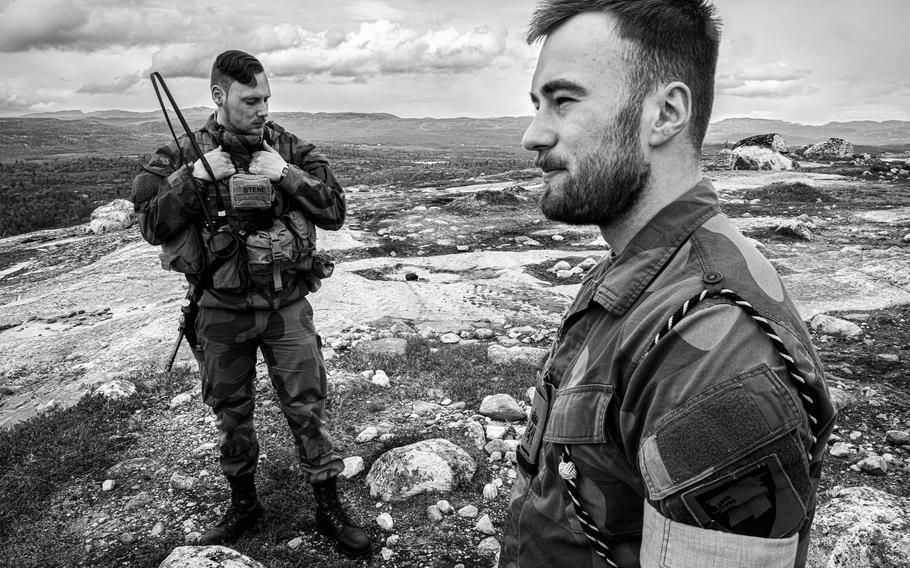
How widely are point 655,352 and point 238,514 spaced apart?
128 inches

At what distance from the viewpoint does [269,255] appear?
3.35 meters

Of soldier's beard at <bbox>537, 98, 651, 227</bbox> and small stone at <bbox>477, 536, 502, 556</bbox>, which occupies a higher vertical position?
soldier's beard at <bbox>537, 98, 651, 227</bbox>

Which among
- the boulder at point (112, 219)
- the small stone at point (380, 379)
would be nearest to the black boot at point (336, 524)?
the small stone at point (380, 379)

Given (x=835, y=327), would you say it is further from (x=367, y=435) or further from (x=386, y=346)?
(x=367, y=435)

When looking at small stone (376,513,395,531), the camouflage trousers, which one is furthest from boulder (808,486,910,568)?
the camouflage trousers

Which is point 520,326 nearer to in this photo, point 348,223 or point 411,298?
point 411,298

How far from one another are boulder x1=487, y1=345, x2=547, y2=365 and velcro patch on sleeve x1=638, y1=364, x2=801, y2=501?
450cm

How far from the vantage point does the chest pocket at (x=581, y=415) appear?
4.06ft

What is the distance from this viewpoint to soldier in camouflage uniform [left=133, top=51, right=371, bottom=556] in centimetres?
333

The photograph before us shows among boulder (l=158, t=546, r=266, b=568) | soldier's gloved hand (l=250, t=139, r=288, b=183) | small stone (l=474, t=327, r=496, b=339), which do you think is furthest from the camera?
small stone (l=474, t=327, r=496, b=339)

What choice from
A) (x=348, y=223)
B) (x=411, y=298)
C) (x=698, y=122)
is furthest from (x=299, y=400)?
(x=348, y=223)

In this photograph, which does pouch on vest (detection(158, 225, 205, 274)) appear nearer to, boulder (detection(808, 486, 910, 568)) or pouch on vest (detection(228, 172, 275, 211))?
pouch on vest (detection(228, 172, 275, 211))

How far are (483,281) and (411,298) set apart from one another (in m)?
1.24

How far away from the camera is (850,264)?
8.34 meters
